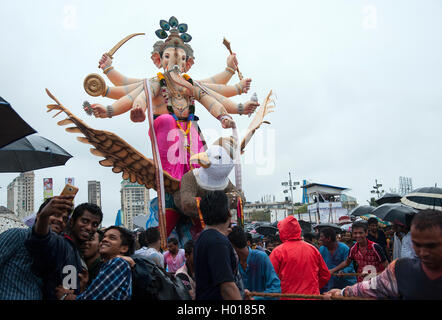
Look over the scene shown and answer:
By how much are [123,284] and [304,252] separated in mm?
1931

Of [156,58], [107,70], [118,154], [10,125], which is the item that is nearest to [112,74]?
[107,70]

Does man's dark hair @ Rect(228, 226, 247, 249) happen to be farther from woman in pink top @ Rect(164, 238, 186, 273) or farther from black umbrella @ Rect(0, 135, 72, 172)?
black umbrella @ Rect(0, 135, 72, 172)

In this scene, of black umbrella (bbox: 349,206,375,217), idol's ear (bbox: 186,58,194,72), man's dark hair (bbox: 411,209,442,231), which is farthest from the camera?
black umbrella (bbox: 349,206,375,217)

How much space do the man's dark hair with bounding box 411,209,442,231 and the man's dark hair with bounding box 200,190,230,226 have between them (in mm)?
1035

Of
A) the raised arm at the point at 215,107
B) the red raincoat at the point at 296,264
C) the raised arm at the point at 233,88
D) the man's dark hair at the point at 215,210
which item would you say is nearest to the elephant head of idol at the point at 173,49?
the raised arm at the point at 215,107

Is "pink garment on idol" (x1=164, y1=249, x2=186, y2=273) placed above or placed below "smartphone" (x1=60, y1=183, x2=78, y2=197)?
below

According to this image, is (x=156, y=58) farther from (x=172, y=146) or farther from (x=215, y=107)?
(x=172, y=146)

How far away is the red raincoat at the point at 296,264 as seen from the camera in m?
3.43

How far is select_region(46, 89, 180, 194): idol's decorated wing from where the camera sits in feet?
17.6

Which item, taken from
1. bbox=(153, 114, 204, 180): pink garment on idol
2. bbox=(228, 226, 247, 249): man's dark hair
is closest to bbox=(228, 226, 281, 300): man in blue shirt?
bbox=(228, 226, 247, 249): man's dark hair

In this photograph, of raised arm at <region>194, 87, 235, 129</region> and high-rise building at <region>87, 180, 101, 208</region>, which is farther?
high-rise building at <region>87, 180, 101, 208</region>

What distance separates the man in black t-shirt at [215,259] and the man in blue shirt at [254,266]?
1.00m

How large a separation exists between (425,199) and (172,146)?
12.5 feet
